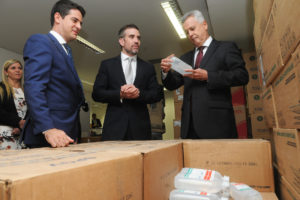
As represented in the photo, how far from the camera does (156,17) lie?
3.47 m

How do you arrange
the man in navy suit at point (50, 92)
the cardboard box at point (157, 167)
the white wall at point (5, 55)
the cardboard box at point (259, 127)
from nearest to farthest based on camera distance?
the cardboard box at point (157, 167) → the man in navy suit at point (50, 92) → the cardboard box at point (259, 127) → the white wall at point (5, 55)

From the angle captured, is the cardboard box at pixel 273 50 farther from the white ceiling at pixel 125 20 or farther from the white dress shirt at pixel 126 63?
the white ceiling at pixel 125 20

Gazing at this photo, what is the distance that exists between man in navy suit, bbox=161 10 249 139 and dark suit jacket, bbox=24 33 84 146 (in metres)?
0.66

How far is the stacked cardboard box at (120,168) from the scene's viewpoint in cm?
31

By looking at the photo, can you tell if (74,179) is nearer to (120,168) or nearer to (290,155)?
(120,168)

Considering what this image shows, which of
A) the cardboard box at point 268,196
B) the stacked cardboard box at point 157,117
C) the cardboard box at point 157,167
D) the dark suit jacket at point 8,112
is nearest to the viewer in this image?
the cardboard box at point 157,167

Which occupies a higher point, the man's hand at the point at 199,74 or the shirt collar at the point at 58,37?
the shirt collar at the point at 58,37

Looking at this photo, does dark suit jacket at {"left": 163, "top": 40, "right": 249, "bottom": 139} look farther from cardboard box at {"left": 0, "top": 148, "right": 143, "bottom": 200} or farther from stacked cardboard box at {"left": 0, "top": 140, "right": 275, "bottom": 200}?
cardboard box at {"left": 0, "top": 148, "right": 143, "bottom": 200}

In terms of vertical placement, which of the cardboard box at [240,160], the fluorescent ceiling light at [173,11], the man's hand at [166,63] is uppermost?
the fluorescent ceiling light at [173,11]

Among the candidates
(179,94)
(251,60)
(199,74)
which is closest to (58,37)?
(199,74)

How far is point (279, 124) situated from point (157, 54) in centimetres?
454

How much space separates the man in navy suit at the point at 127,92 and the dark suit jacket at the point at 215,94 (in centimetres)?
31

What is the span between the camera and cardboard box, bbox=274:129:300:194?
69 cm

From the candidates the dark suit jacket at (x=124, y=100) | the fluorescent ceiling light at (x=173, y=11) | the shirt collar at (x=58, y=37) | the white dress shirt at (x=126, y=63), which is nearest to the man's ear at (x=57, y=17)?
the shirt collar at (x=58, y=37)
